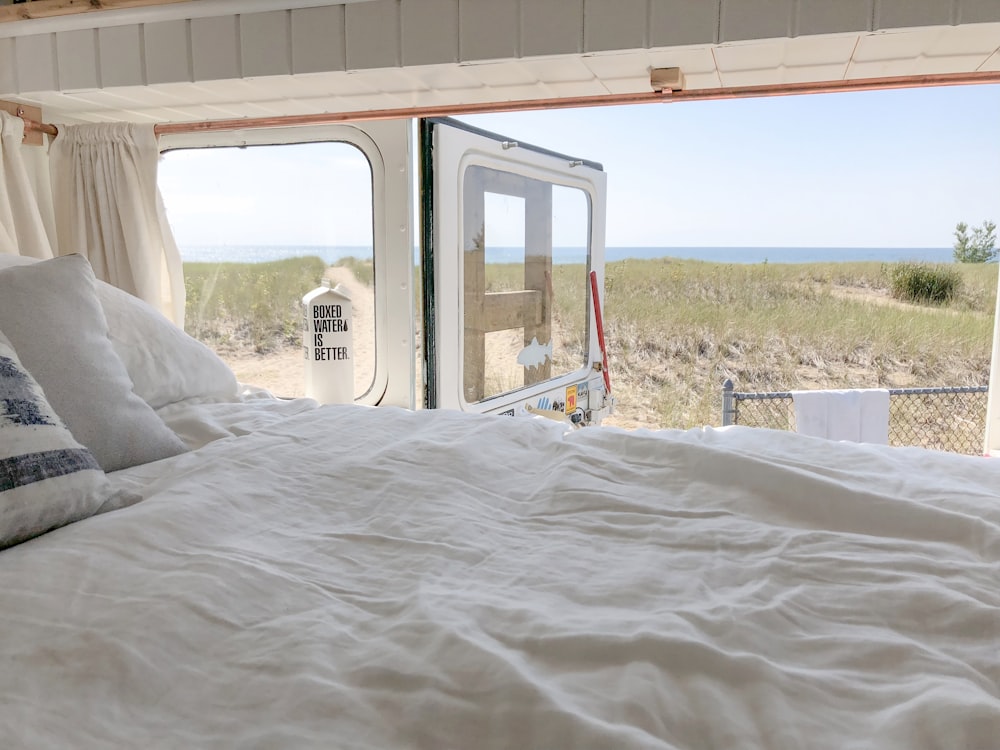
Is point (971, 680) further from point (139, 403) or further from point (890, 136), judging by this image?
point (890, 136)

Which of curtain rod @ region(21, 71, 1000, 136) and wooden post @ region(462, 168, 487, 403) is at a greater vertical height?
curtain rod @ region(21, 71, 1000, 136)

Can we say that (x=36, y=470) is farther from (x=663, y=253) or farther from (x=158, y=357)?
(x=663, y=253)

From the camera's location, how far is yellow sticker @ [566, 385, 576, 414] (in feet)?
11.5

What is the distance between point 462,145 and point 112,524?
2.04 meters

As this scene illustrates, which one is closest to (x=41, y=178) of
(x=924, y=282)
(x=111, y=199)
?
(x=111, y=199)

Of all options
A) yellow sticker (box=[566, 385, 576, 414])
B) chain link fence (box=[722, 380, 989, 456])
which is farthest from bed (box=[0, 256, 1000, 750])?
chain link fence (box=[722, 380, 989, 456])

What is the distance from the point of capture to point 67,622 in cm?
59

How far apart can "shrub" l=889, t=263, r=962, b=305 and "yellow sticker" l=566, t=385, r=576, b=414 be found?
24.7 feet

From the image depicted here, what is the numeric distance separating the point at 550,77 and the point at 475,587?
1.58 meters

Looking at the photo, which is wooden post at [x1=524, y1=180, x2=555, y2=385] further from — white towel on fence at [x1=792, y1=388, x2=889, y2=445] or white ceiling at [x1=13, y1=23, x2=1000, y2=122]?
white towel on fence at [x1=792, y1=388, x2=889, y2=445]

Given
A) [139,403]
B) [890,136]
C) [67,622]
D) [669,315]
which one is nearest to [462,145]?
[139,403]

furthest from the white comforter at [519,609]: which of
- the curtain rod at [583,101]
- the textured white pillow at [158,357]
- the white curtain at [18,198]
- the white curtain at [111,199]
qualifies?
the white curtain at [111,199]

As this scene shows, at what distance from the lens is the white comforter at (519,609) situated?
46 centimetres

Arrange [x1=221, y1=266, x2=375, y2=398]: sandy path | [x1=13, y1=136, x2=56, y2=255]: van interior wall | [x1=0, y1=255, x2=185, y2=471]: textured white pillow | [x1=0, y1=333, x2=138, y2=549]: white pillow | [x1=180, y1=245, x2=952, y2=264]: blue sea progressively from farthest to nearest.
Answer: [x1=180, y1=245, x2=952, y2=264]: blue sea, [x1=221, y1=266, x2=375, y2=398]: sandy path, [x1=13, y1=136, x2=56, y2=255]: van interior wall, [x1=0, y1=255, x2=185, y2=471]: textured white pillow, [x1=0, y1=333, x2=138, y2=549]: white pillow
